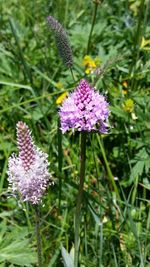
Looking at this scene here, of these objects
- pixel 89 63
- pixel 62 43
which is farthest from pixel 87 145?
pixel 62 43

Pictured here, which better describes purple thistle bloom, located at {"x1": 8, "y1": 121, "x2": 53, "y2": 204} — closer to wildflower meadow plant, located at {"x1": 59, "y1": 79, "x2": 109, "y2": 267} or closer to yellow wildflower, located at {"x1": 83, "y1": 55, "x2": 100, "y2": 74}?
wildflower meadow plant, located at {"x1": 59, "y1": 79, "x2": 109, "y2": 267}

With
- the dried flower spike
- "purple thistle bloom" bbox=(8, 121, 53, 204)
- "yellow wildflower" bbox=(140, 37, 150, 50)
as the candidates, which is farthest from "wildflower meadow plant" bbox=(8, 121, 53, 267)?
"yellow wildflower" bbox=(140, 37, 150, 50)

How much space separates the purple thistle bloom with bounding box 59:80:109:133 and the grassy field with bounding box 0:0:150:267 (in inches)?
2.1

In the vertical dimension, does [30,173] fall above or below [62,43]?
below

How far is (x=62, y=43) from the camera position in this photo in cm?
197

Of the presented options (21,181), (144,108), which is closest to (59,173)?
(21,181)

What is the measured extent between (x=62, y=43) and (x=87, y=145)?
0.77 m

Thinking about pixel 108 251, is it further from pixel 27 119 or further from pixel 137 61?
pixel 137 61

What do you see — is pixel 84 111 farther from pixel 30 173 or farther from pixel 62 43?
pixel 62 43

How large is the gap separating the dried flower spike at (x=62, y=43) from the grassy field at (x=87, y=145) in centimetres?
2

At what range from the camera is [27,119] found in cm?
260

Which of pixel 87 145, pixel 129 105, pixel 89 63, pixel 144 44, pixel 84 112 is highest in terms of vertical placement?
pixel 144 44

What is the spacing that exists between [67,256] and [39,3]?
248cm

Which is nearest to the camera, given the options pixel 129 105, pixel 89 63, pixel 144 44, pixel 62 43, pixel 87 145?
pixel 62 43
